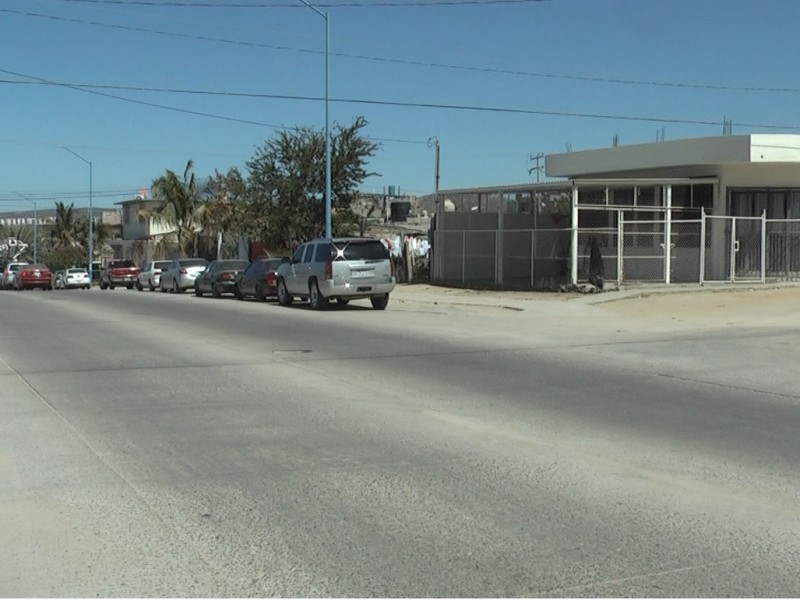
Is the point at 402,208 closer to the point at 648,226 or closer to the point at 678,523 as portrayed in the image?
the point at 648,226

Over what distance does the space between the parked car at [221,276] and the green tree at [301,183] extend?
498 centimetres

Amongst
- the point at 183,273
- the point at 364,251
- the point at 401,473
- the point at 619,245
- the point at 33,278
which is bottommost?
the point at 401,473

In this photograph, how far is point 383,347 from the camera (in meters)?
16.3

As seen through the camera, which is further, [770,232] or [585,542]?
[770,232]

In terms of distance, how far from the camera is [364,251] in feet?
81.8

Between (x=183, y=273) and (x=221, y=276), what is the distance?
22.7 ft

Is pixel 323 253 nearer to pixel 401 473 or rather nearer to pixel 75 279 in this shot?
pixel 401 473

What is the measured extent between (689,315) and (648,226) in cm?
798

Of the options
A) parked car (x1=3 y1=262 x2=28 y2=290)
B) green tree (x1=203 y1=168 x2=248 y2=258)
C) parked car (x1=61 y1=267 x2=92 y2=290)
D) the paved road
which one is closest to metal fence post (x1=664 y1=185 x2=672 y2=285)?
the paved road

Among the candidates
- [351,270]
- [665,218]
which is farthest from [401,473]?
[665,218]

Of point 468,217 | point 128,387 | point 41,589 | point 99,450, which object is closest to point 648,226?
point 468,217

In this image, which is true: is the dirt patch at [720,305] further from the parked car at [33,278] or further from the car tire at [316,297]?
the parked car at [33,278]

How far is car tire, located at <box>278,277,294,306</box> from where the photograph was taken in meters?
28.0

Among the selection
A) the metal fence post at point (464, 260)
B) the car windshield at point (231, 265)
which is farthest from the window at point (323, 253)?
the car windshield at point (231, 265)
